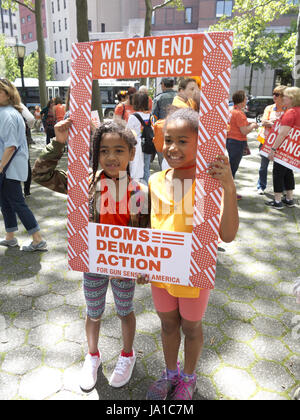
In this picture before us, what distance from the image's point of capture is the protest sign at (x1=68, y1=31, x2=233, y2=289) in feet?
4.66

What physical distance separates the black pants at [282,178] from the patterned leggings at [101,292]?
4262mm

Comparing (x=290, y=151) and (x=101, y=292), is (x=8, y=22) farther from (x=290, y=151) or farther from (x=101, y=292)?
(x=101, y=292)

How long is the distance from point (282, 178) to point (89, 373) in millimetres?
4570

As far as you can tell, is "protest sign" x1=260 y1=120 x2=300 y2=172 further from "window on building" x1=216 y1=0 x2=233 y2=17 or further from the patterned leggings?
"window on building" x1=216 y1=0 x2=233 y2=17

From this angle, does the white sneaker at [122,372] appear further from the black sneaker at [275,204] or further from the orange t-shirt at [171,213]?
the black sneaker at [275,204]

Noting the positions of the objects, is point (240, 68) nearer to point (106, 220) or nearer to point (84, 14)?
point (84, 14)

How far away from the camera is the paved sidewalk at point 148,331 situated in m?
2.16

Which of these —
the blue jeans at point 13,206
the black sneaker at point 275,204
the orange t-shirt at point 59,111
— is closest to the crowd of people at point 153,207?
the blue jeans at point 13,206

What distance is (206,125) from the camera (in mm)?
1449

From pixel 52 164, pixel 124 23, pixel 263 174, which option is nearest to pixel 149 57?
pixel 52 164

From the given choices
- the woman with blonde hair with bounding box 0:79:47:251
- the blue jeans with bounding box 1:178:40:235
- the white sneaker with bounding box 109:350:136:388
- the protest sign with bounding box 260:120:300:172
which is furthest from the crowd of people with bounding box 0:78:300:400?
the protest sign with bounding box 260:120:300:172

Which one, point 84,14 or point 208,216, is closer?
point 208,216
